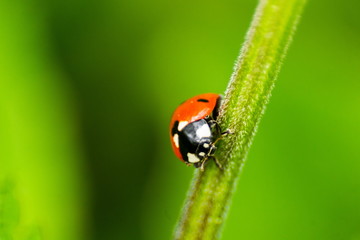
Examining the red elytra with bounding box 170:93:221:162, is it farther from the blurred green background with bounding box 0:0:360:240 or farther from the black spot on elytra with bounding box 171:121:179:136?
the blurred green background with bounding box 0:0:360:240

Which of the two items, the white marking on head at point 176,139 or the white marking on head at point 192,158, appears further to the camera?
the white marking on head at point 176,139

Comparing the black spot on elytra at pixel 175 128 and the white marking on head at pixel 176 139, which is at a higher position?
the black spot on elytra at pixel 175 128

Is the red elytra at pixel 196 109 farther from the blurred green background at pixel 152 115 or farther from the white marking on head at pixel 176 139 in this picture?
the blurred green background at pixel 152 115

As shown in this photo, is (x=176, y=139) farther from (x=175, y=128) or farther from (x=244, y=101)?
(x=244, y=101)

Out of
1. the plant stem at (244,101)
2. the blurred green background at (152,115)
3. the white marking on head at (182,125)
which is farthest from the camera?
the blurred green background at (152,115)

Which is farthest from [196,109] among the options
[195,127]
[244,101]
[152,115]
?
[152,115]

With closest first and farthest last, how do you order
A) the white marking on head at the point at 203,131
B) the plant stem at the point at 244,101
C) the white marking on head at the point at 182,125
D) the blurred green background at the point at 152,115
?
1. the plant stem at the point at 244,101
2. the white marking on head at the point at 203,131
3. the white marking on head at the point at 182,125
4. the blurred green background at the point at 152,115

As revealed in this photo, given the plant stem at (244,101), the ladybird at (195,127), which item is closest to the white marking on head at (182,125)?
the ladybird at (195,127)
